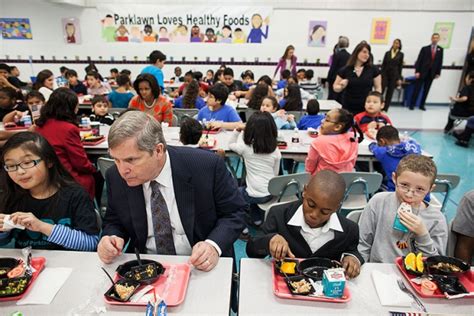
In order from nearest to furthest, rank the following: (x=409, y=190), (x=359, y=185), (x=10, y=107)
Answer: (x=409, y=190)
(x=359, y=185)
(x=10, y=107)

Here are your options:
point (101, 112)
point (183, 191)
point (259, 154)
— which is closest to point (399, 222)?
point (183, 191)

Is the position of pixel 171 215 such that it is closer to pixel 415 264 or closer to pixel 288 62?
pixel 415 264

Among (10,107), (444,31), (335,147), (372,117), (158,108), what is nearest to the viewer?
(335,147)

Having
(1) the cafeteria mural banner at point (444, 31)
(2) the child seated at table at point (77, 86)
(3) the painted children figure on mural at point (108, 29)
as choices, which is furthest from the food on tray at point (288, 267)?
(1) the cafeteria mural banner at point (444, 31)

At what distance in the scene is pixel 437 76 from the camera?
29.9ft

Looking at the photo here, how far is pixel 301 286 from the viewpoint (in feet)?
4.52

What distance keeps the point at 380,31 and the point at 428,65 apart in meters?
1.68

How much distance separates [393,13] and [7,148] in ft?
34.0

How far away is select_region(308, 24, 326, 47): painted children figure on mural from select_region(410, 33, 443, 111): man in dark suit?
8.94 feet

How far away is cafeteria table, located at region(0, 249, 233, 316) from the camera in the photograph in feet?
4.19

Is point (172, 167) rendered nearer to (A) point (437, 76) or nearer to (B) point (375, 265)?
(B) point (375, 265)

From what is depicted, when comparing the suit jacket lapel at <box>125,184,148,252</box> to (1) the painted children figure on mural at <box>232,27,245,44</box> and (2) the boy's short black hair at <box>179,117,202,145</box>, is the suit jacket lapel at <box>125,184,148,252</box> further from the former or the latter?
(1) the painted children figure on mural at <box>232,27,245,44</box>

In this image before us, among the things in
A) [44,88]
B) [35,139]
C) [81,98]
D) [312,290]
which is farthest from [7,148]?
[81,98]

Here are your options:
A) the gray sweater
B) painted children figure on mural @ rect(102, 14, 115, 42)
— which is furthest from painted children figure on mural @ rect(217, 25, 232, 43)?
the gray sweater
